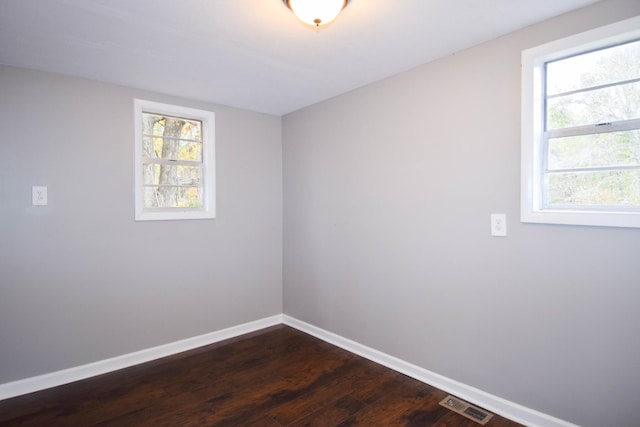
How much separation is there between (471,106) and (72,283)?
124 inches

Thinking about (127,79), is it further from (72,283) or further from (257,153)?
(72,283)

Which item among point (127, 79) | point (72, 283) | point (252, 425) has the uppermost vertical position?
point (127, 79)

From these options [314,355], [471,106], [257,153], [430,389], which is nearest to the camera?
[471,106]

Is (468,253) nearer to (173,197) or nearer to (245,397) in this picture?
(245,397)

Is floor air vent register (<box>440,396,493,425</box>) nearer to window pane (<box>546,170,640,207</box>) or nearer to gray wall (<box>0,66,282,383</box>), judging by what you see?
window pane (<box>546,170,640,207</box>)

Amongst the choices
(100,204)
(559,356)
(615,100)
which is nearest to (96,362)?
(100,204)

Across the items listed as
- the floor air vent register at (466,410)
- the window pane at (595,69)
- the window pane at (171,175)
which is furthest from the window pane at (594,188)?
the window pane at (171,175)

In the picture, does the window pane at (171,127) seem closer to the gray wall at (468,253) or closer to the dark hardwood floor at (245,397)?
the gray wall at (468,253)

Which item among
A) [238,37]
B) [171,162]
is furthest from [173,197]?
[238,37]

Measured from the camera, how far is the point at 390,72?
264 cm

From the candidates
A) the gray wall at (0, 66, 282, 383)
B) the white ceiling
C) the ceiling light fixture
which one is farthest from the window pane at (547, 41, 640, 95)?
the gray wall at (0, 66, 282, 383)

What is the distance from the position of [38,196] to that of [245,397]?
2.07m

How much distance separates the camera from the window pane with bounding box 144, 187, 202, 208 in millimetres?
3100

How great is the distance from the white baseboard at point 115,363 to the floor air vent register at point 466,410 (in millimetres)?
2049
